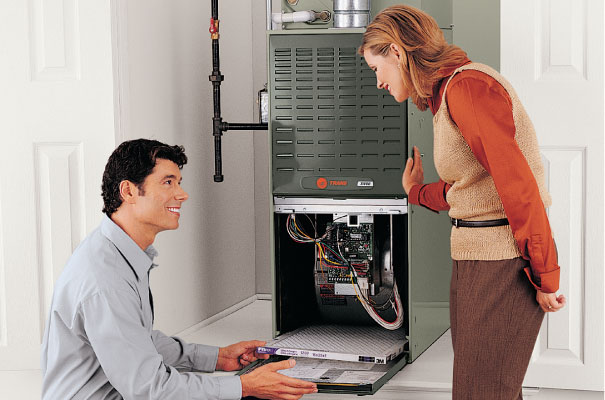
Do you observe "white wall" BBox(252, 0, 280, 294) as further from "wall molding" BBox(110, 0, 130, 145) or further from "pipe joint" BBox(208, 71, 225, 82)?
"wall molding" BBox(110, 0, 130, 145)

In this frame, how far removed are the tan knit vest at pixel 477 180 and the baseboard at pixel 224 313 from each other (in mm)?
1590

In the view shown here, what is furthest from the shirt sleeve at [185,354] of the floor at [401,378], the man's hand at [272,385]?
the floor at [401,378]

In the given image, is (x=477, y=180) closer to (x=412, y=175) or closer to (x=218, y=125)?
(x=412, y=175)

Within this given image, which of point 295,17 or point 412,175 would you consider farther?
point 295,17

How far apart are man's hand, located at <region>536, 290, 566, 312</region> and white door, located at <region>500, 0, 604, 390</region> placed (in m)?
0.67

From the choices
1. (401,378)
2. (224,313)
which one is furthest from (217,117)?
(401,378)

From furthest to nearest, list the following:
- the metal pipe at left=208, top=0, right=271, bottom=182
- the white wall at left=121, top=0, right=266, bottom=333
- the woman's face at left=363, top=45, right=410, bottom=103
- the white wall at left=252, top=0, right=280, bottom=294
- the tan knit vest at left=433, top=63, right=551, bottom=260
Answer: the white wall at left=252, top=0, right=280, bottom=294 < the metal pipe at left=208, top=0, right=271, bottom=182 < the white wall at left=121, top=0, right=266, bottom=333 < the woman's face at left=363, top=45, right=410, bottom=103 < the tan knit vest at left=433, top=63, right=551, bottom=260

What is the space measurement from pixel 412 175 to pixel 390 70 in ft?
1.96

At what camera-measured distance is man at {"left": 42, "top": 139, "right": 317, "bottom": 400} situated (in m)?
1.79

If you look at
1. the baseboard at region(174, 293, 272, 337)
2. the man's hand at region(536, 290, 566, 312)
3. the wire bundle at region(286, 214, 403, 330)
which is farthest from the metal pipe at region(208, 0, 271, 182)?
the man's hand at region(536, 290, 566, 312)

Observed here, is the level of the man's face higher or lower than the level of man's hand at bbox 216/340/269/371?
higher

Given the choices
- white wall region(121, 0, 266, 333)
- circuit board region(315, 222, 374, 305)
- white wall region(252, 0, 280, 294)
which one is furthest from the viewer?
white wall region(252, 0, 280, 294)

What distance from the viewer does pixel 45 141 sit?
2.71m

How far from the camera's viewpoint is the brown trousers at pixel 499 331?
1762mm
